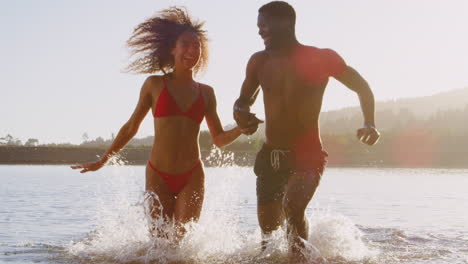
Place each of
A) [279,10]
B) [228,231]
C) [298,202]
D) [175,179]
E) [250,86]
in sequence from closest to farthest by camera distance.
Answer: [298,202]
[279,10]
[250,86]
[175,179]
[228,231]

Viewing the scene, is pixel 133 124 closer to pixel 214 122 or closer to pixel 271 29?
pixel 214 122

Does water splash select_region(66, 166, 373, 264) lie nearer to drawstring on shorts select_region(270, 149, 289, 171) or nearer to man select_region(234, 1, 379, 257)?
man select_region(234, 1, 379, 257)

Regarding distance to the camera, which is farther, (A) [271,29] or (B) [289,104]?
(A) [271,29]

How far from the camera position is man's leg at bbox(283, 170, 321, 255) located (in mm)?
5715

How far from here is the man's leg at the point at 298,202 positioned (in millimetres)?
5715

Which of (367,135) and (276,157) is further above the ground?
(367,135)

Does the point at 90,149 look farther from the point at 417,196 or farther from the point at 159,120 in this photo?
the point at 159,120

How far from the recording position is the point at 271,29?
6.08 m

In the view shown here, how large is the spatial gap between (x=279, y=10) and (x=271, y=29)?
0.52ft

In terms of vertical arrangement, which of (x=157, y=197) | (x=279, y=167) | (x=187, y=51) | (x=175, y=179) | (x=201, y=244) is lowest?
(x=201, y=244)

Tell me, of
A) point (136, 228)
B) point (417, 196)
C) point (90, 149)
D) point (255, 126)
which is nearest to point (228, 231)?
point (136, 228)

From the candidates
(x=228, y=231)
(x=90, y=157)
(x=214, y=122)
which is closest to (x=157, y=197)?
(x=214, y=122)

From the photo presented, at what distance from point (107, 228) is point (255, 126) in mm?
2753

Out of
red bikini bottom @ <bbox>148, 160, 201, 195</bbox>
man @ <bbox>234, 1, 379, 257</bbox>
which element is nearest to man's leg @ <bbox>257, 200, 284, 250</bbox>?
man @ <bbox>234, 1, 379, 257</bbox>
